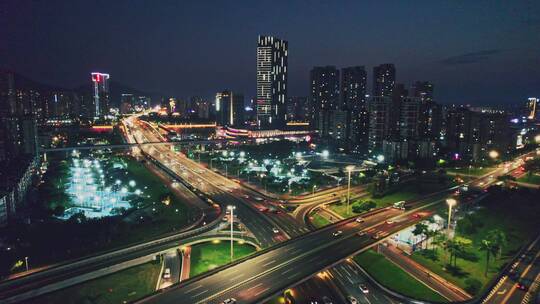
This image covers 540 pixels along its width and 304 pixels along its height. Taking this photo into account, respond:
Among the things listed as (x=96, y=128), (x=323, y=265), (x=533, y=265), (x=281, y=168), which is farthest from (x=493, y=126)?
(x=96, y=128)

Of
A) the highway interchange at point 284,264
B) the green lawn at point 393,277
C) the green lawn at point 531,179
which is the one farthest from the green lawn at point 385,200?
the green lawn at point 531,179

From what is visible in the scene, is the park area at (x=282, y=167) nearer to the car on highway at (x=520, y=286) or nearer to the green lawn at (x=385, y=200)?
the green lawn at (x=385, y=200)

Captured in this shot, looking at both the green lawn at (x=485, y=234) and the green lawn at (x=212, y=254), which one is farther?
the green lawn at (x=212, y=254)

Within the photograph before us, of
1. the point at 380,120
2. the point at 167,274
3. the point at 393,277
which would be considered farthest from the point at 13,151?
the point at 380,120

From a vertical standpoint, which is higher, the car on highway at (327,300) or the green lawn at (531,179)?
→ the green lawn at (531,179)

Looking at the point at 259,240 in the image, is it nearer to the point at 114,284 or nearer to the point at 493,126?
the point at 114,284

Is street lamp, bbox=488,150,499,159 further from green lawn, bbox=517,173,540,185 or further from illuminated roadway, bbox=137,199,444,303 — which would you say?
illuminated roadway, bbox=137,199,444,303
